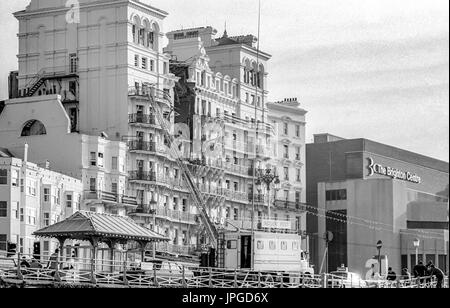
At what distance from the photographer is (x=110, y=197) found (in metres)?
20.1

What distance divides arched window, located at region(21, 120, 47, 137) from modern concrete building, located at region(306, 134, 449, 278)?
8.02m

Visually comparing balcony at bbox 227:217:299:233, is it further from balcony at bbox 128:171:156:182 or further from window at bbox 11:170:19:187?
window at bbox 11:170:19:187

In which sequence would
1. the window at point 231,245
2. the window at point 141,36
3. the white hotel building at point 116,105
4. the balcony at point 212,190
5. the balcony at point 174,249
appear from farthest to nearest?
1. the window at point 231,245
2. the balcony at point 212,190
3. the balcony at point 174,249
4. the window at point 141,36
5. the white hotel building at point 116,105

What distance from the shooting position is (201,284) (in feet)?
61.5

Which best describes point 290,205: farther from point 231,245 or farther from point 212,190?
point 212,190

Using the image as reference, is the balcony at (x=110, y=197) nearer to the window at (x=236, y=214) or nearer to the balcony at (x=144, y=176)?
the balcony at (x=144, y=176)

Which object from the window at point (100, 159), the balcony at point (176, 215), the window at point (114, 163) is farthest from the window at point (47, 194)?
the balcony at point (176, 215)

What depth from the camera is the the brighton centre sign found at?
110 feet

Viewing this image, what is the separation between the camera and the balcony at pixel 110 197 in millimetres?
19672

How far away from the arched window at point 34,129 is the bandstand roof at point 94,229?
129cm

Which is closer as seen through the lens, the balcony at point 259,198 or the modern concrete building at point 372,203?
the balcony at point 259,198

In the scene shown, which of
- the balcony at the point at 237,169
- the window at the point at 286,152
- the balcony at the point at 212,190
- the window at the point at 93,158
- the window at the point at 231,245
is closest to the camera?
the window at the point at 93,158

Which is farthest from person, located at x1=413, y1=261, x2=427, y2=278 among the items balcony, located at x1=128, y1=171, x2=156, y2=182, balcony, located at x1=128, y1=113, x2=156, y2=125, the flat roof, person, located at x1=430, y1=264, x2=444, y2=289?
balcony, located at x1=128, y1=113, x2=156, y2=125
